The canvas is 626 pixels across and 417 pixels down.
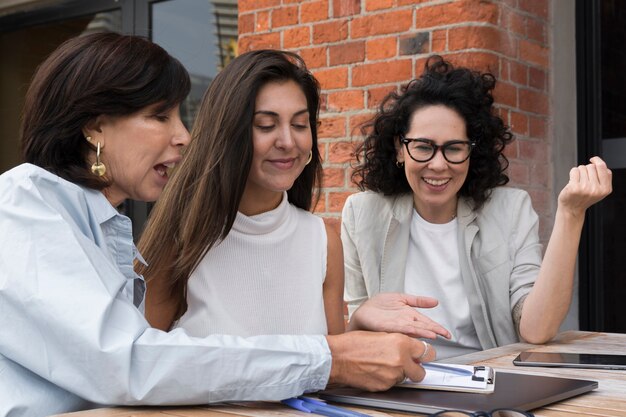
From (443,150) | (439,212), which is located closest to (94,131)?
(443,150)

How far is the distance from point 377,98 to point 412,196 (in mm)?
675

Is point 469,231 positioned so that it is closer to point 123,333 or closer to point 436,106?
point 436,106

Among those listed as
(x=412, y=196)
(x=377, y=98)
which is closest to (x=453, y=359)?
(x=412, y=196)

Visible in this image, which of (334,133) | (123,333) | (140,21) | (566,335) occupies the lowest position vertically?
(566,335)

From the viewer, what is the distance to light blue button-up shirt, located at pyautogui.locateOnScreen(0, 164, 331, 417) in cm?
127

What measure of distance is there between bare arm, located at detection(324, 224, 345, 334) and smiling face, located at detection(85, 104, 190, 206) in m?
0.90

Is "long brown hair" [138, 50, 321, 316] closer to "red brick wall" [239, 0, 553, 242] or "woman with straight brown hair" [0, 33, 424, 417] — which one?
"woman with straight brown hair" [0, 33, 424, 417]

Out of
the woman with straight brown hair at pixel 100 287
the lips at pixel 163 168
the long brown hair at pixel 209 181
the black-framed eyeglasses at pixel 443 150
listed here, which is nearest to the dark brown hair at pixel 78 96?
the woman with straight brown hair at pixel 100 287

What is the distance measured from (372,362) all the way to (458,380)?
0.17 m

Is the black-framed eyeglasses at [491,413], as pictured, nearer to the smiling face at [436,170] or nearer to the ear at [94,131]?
the ear at [94,131]

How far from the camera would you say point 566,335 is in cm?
258

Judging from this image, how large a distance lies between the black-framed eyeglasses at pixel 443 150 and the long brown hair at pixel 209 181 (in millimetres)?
701

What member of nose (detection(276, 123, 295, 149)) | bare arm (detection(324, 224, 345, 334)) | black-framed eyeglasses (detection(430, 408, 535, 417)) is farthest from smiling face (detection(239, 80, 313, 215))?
black-framed eyeglasses (detection(430, 408, 535, 417))

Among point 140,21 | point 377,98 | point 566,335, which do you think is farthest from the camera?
point 140,21
